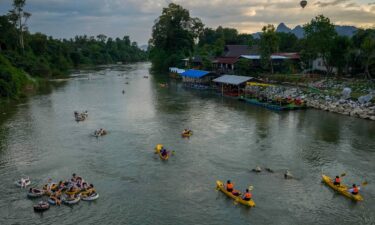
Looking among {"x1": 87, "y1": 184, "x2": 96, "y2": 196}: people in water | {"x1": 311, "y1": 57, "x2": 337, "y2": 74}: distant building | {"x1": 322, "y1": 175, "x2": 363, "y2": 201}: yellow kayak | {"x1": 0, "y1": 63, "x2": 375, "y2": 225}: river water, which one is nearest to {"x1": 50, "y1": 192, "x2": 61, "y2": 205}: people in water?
{"x1": 0, "y1": 63, "x2": 375, "y2": 225}: river water

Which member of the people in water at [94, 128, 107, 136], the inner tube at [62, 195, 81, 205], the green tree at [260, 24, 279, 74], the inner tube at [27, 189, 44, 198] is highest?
the green tree at [260, 24, 279, 74]

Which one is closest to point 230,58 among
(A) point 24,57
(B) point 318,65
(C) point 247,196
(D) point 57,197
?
(B) point 318,65

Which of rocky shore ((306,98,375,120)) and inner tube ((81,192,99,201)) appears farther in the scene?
rocky shore ((306,98,375,120))

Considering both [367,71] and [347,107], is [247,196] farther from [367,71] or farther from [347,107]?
[367,71]

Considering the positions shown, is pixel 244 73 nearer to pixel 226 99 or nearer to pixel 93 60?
pixel 226 99

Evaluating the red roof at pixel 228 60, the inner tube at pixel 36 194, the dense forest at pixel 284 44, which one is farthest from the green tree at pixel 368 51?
the inner tube at pixel 36 194

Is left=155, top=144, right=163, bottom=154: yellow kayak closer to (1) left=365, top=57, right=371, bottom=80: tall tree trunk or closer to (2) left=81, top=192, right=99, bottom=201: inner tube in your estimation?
(2) left=81, top=192, right=99, bottom=201: inner tube
